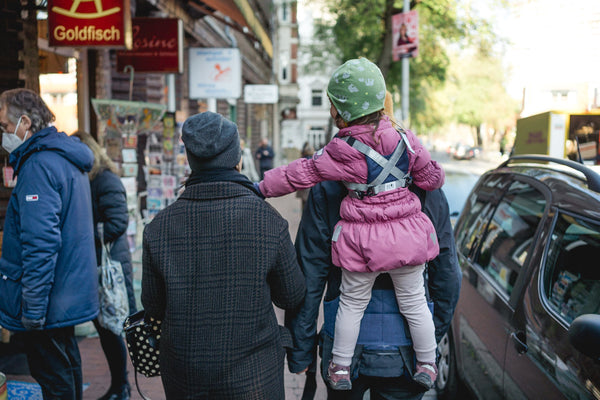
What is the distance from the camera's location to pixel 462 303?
153 inches

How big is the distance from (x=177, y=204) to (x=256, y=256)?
364mm

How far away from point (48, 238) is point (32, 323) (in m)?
0.46

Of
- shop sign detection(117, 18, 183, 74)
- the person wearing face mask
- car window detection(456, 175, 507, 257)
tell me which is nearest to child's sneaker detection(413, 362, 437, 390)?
car window detection(456, 175, 507, 257)

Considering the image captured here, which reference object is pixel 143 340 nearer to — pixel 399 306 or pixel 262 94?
pixel 399 306

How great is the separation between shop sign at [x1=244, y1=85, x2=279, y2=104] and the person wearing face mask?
40.9 ft

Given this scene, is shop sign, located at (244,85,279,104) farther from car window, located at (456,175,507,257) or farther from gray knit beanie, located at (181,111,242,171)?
gray knit beanie, located at (181,111,242,171)

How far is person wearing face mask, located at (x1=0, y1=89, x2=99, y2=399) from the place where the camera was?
3.02m

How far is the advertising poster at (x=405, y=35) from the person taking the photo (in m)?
14.8

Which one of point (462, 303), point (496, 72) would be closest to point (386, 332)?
point (462, 303)

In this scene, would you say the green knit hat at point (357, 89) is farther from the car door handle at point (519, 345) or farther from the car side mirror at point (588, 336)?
the car door handle at point (519, 345)

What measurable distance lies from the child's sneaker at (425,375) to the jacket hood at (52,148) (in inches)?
85.7

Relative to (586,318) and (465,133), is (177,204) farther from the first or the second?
(465,133)

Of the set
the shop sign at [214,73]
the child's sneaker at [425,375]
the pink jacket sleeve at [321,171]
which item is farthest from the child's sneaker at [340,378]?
the shop sign at [214,73]

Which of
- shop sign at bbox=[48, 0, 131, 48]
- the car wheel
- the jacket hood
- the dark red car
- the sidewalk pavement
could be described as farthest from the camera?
shop sign at bbox=[48, 0, 131, 48]
